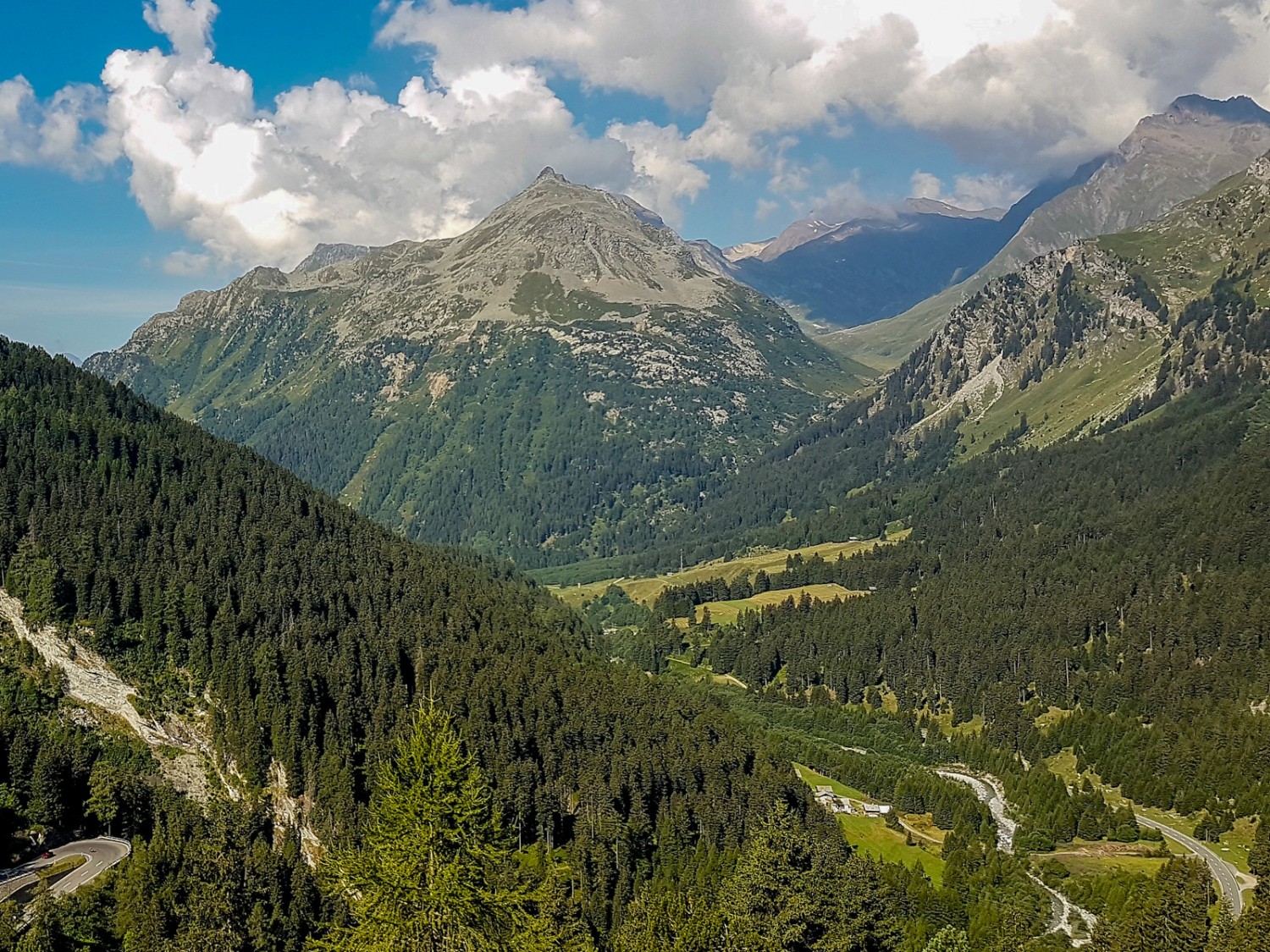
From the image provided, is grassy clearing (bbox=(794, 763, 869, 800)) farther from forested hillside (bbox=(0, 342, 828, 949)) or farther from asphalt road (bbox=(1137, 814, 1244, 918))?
asphalt road (bbox=(1137, 814, 1244, 918))

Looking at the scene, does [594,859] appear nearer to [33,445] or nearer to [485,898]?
[485,898]

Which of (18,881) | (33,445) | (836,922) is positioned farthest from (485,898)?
(33,445)

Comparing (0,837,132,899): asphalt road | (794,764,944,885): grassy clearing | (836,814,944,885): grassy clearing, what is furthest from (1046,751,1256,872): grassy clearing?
(0,837,132,899): asphalt road

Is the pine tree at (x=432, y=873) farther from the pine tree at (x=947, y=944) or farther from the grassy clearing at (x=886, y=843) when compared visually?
the grassy clearing at (x=886, y=843)

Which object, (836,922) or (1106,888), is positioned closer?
(836,922)

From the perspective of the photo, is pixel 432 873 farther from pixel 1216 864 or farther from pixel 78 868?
pixel 1216 864

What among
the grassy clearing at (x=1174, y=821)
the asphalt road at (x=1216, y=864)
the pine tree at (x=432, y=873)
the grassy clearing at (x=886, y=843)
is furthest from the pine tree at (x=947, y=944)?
the grassy clearing at (x=1174, y=821)
